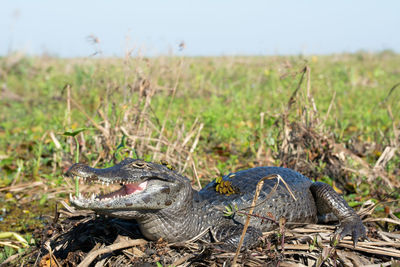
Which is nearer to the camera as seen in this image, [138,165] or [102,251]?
[102,251]

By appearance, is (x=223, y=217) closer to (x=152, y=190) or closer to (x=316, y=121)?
(x=152, y=190)

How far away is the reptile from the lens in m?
2.78

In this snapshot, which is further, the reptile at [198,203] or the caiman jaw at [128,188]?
the reptile at [198,203]

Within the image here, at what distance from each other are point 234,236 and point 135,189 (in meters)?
0.79

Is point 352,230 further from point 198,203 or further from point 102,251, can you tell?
point 102,251

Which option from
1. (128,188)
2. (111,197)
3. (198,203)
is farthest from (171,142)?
(111,197)

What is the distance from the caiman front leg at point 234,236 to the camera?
296cm

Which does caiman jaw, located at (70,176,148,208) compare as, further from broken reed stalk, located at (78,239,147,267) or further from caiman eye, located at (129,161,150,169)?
broken reed stalk, located at (78,239,147,267)

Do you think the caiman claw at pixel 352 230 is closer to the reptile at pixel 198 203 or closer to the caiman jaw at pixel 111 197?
the reptile at pixel 198 203

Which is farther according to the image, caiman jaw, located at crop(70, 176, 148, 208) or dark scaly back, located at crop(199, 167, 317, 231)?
dark scaly back, located at crop(199, 167, 317, 231)

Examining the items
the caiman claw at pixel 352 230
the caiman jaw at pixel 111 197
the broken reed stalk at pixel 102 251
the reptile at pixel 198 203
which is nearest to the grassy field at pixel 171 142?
the caiman claw at pixel 352 230

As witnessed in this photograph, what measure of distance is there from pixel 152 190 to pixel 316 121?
258cm

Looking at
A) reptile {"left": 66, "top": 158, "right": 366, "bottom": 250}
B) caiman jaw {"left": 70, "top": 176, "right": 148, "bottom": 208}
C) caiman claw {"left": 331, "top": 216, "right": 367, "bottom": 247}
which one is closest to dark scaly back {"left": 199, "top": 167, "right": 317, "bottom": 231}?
reptile {"left": 66, "top": 158, "right": 366, "bottom": 250}

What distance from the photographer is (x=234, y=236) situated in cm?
305
